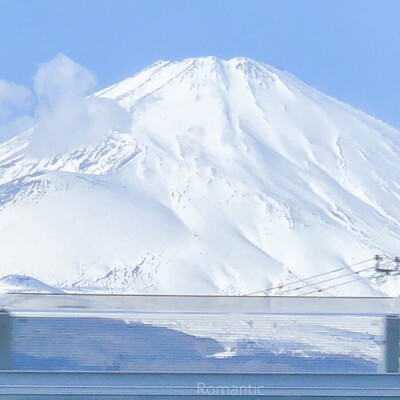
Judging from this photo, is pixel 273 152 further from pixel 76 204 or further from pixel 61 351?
pixel 61 351

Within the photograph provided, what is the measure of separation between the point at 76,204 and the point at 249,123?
854 inches

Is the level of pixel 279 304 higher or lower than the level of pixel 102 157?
lower

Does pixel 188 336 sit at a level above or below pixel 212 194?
below

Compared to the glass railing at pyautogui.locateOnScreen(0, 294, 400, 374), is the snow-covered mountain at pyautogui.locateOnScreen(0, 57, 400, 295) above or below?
above

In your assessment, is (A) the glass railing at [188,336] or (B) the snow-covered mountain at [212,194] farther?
(B) the snow-covered mountain at [212,194]

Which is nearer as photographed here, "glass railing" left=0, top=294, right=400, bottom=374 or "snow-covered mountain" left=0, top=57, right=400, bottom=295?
"glass railing" left=0, top=294, right=400, bottom=374

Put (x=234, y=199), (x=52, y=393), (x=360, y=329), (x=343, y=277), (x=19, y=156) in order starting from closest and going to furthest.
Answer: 1. (x=52, y=393)
2. (x=360, y=329)
3. (x=343, y=277)
4. (x=234, y=199)
5. (x=19, y=156)

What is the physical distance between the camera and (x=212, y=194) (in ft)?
377

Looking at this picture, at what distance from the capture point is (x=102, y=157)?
123m

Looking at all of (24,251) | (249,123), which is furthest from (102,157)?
(24,251)

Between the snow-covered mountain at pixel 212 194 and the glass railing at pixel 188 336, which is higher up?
the snow-covered mountain at pixel 212 194

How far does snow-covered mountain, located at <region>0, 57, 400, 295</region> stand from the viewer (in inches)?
3807

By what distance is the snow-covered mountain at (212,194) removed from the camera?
96688 mm

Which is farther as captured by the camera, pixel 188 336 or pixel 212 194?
pixel 212 194
